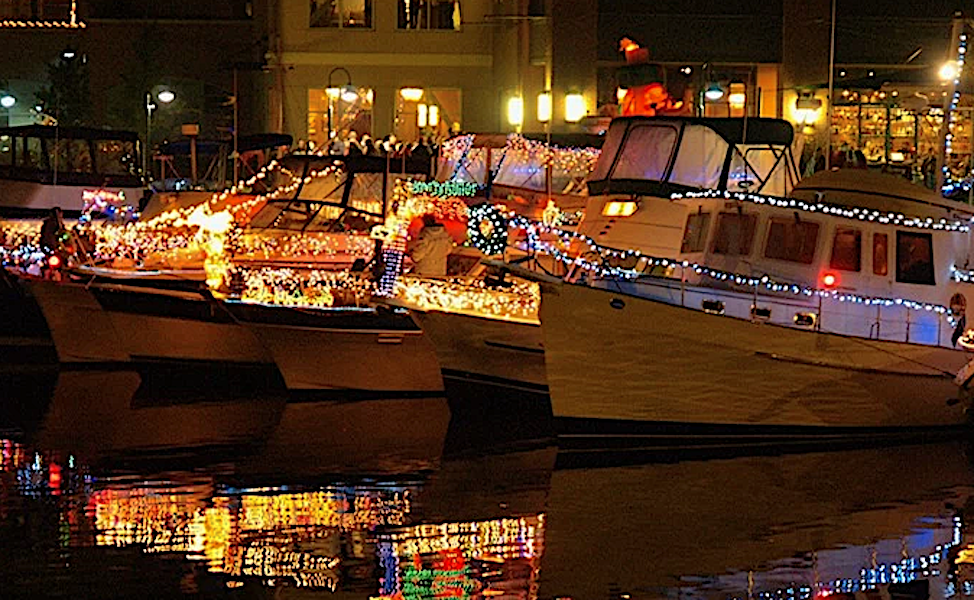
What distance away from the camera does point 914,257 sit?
2239 centimetres

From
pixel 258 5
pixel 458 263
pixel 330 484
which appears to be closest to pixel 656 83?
pixel 458 263

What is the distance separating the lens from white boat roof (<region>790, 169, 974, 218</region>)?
22734 mm

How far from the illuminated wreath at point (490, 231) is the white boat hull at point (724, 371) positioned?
372 cm

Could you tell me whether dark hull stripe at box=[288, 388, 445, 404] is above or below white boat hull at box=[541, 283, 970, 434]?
below

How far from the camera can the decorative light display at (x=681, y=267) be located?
21.6 m

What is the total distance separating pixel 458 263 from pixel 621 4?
644 inches

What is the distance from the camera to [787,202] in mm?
22281

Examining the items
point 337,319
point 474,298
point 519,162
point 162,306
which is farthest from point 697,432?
point 519,162

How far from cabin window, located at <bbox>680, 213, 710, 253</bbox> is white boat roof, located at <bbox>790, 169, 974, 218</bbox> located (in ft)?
3.90

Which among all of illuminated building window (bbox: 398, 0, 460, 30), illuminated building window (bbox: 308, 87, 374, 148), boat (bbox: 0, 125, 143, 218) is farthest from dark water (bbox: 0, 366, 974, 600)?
illuminated building window (bbox: 398, 0, 460, 30)

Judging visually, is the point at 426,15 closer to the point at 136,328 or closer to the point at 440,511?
the point at 136,328

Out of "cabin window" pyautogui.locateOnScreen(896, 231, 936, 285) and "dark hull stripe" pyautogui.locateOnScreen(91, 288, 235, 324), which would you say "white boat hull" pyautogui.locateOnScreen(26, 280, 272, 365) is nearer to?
"dark hull stripe" pyautogui.locateOnScreen(91, 288, 235, 324)

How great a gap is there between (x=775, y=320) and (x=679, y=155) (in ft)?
11.1

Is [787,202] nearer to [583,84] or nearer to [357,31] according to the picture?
[583,84]
